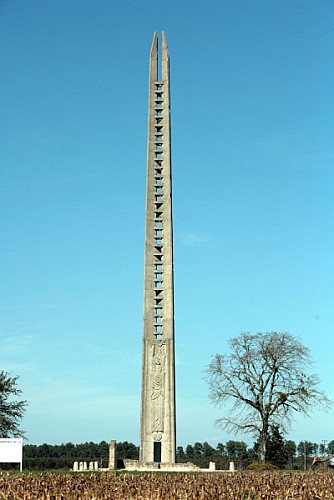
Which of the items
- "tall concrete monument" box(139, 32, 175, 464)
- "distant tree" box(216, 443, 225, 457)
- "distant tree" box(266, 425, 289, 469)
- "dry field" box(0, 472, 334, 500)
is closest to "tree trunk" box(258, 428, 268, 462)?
"distant tree" box(266, 425, 289, 469)

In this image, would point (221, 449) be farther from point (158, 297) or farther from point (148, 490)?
point (148, 490)

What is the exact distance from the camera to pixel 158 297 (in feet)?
199

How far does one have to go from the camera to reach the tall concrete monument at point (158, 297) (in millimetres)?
58375

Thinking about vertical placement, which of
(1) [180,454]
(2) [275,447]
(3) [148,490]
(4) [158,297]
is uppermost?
(4) [158,297]

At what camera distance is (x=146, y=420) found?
5866 centimetres

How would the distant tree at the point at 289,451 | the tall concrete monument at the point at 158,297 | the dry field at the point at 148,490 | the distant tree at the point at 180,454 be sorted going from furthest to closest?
the distant tree at the point at 180,454 → the distant tree at the point at 289,451 → the tall concrete monument at the point at 158,297 → the dry field at the point at 148,490

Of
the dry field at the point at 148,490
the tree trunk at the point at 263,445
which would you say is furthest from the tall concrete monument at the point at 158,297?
the dry field at the point at 148,490

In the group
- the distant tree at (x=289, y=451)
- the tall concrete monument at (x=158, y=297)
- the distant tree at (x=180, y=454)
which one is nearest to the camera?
the tall concrete monument at (x=158, y=297)

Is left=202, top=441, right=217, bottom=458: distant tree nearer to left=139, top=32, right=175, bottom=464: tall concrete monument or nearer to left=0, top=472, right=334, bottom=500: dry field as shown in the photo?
left=139, top=32, right=175, bottom=464: tall concrete monument

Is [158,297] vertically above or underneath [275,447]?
above

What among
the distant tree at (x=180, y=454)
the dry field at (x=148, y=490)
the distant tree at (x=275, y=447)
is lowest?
the dry field at (x=148, y=490)

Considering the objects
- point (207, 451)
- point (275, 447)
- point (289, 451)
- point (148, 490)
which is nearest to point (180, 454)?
point (207, 451)

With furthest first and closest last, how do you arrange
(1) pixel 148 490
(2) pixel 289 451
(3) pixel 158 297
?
(2) pixel 289 451 → (3) pixel 158 297 → (1) pixel 148 490

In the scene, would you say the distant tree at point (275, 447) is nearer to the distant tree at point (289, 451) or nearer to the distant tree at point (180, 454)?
the distant tree at point (289, 451)
